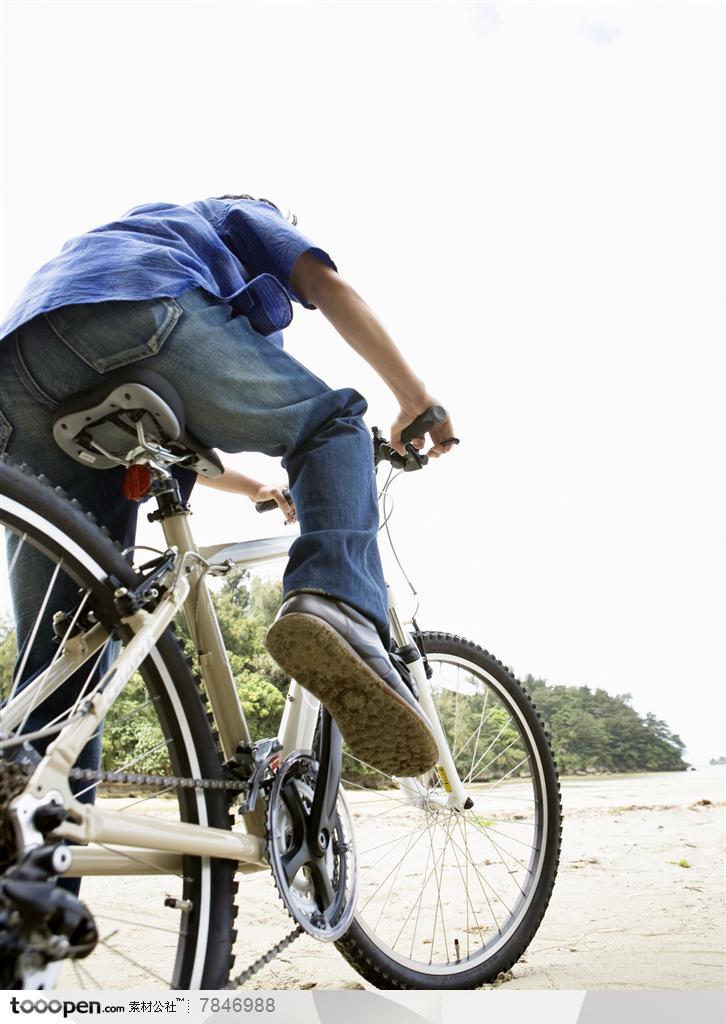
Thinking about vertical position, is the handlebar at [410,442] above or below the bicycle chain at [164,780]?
above

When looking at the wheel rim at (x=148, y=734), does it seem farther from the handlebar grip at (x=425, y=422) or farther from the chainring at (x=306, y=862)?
the handlebar grip at (x=425, y=422)

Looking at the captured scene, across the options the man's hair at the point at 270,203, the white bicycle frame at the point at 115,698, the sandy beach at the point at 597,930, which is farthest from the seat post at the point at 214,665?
the man's hair at the point at 270,203

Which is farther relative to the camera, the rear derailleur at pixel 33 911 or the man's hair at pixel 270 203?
the man's hair at pixel 270 203

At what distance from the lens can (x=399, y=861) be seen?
1479 mm

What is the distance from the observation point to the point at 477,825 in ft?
4.83

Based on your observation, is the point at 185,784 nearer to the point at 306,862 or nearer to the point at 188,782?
the point at 188,782

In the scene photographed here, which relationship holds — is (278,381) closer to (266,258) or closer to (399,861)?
(266,258)

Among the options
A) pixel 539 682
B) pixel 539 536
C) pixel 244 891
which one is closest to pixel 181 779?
pixel 244 891

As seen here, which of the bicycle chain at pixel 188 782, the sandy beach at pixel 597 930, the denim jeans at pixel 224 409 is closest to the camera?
the bicycle chain at pixel 188 782

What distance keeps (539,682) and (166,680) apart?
5477 millimetres

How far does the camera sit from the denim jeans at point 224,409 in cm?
95

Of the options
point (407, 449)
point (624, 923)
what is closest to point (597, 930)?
point (624, 923)

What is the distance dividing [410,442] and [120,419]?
50 cm

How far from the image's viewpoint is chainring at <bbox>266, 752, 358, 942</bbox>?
101cm
